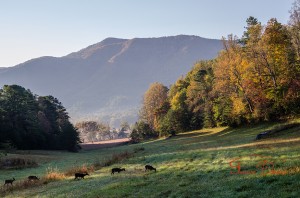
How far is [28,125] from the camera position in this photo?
356 feet

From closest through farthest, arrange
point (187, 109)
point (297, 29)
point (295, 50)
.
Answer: point (297, 29) < point (295, 50) < point (187, 109)

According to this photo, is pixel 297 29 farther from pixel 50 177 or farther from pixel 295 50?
pixel 50 177

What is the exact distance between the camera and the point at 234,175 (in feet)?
69.6

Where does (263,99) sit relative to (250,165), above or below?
above

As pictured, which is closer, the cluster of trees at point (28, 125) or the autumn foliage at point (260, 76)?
the autumn foliage at point (260, 76)

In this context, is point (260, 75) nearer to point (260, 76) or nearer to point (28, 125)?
point (260, 76)

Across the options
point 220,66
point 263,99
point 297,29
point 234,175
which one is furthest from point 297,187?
point 220,66

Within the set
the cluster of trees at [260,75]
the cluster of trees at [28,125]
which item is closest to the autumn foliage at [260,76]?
the cluster of trees at [260,75]

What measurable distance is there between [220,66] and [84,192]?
61.8 meters

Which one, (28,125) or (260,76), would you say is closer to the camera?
(260,76)

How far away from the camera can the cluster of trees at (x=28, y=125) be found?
10062 cm

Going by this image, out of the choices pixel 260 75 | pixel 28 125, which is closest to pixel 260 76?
pixel 260 75

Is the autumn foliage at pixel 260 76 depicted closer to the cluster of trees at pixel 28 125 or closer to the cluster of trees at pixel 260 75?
the cluster of trees at pixel 260 75

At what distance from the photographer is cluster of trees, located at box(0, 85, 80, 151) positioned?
10062 centimetres
